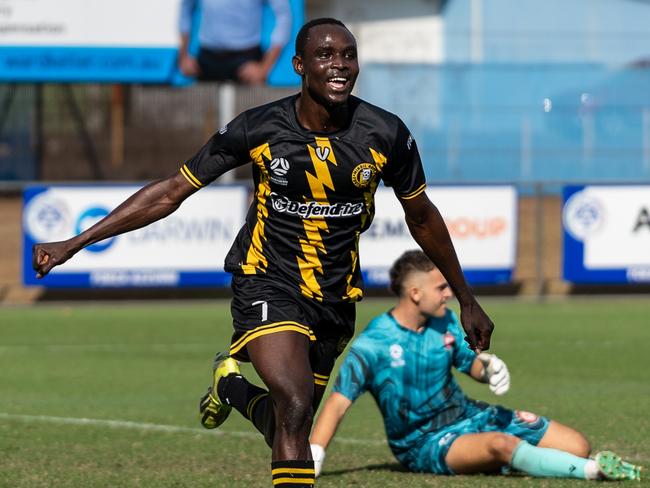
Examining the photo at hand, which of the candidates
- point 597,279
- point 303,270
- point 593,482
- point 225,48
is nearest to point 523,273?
point 597,279

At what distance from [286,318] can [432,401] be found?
1.80m

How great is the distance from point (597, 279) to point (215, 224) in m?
5.23

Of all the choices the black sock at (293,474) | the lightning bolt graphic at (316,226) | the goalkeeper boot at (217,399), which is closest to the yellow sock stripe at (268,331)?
the lightning bolt graphic at (316,226)

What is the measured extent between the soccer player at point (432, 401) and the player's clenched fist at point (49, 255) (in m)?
2.05

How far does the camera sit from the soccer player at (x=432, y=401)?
781 centimetres

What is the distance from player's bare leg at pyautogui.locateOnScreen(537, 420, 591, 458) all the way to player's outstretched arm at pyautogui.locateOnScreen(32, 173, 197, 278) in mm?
2584

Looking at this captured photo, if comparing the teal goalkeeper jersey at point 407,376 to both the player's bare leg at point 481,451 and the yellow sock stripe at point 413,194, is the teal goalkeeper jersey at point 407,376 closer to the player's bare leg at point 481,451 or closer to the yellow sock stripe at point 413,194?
the player's bare leg at point 481,451

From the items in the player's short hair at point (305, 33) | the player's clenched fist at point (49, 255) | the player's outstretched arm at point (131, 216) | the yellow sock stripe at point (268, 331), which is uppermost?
the player's short hair at point (305, 33)

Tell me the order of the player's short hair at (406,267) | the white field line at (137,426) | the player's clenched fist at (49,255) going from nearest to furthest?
the player's clenched fist at (49,255)
the player's short hair at (406,267)
the white field line at (137,426)

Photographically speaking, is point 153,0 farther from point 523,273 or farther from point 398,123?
point 398,123

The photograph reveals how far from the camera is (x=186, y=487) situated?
7.60 metres

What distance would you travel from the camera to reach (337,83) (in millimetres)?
6289

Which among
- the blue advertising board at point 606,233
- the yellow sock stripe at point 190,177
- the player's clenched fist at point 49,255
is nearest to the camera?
the player's clenched fist at point 49,255

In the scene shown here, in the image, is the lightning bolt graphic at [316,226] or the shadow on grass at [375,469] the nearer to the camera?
the lightning bolt graphic at [316,226]
